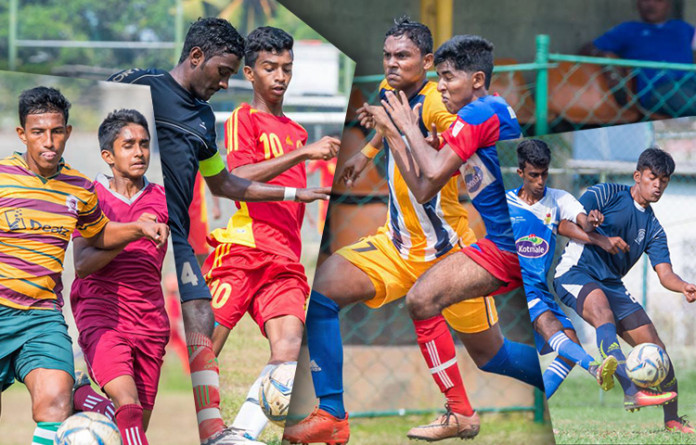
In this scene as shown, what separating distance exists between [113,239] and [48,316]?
1.22 feet

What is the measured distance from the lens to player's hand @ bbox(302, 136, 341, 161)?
3674 millimetres

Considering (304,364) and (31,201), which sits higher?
(31,201)

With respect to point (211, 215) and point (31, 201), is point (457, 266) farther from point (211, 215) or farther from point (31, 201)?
point (31, 201)

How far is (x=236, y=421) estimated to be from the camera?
3.76 metres

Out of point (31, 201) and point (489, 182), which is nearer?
point (31, 201)

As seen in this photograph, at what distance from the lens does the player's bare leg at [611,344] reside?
3.75 meters

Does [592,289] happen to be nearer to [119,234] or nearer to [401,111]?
[401,111]

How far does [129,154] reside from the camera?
343 cm

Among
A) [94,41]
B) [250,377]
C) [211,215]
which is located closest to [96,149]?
[211,215]

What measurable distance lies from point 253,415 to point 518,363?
120cm

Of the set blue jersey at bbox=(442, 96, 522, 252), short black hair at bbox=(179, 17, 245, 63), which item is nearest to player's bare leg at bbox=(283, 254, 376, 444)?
blue jersey at bbox=(442, 96, 522, 252)

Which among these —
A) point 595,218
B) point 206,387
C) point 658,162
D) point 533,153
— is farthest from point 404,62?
point 206,387

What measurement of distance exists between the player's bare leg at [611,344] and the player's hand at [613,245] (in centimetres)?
18

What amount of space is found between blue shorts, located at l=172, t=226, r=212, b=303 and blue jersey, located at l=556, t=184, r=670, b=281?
1549 millimetres
